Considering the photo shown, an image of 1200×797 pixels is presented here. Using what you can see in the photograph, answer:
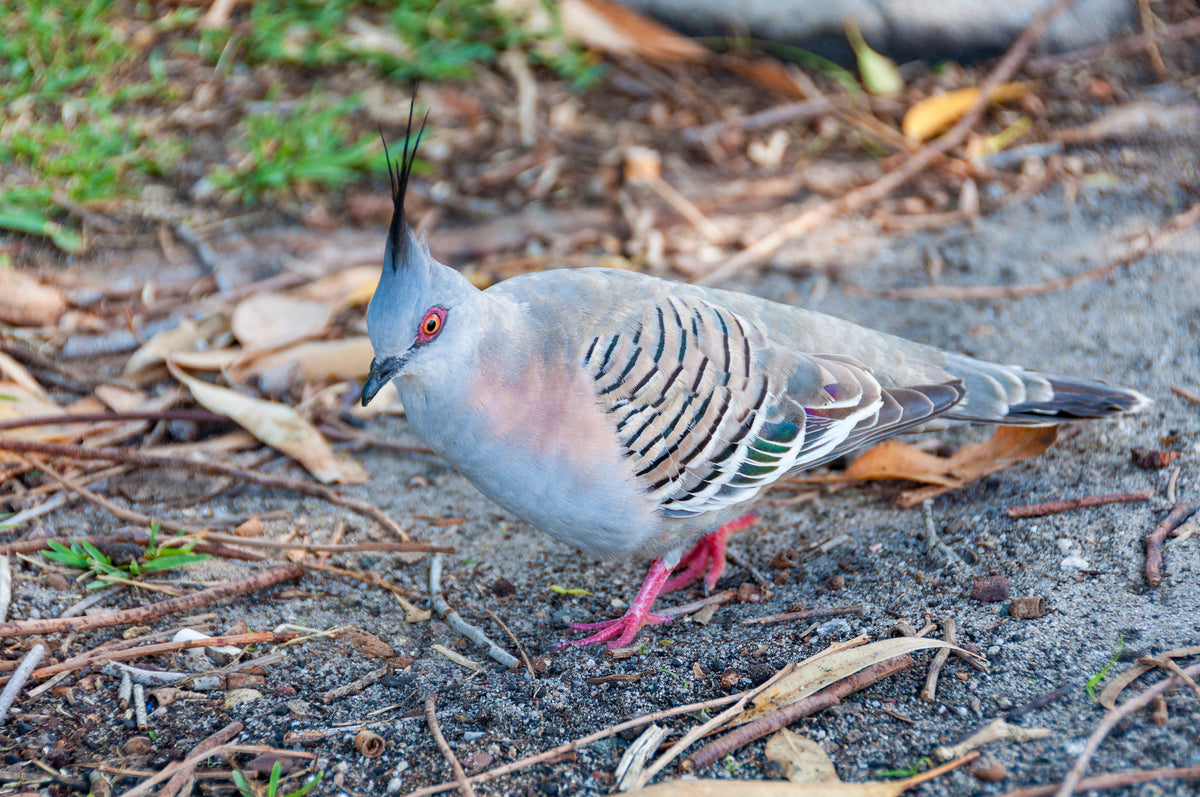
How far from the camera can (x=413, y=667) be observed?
2.83 m

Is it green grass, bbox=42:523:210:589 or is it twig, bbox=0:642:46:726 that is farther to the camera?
green grass, bbox=42:523:210:589

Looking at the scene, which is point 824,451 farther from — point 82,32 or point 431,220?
point 82,32

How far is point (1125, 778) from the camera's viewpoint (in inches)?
81.7

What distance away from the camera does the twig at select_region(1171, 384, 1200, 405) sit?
11.6 feet

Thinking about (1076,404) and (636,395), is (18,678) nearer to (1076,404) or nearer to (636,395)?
(636,395)

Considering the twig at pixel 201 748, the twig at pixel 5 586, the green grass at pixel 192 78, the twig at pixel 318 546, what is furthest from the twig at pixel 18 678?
the green grass at pixel 192 78

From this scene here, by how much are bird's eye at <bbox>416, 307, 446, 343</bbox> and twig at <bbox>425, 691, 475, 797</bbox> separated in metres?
1.04

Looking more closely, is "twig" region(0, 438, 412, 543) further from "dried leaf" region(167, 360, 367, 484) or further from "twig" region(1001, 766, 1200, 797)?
"twig" region(1001, 766, 1200, 797)

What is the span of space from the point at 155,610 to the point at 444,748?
3.45 ft

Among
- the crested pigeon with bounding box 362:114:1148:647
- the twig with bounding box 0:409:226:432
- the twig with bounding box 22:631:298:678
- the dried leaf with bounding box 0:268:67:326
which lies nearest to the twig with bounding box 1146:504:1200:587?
the crested pigeon with bounding box 362:114:1148:647

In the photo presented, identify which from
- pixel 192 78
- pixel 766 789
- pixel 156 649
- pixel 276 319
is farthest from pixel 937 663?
pixel 192 78

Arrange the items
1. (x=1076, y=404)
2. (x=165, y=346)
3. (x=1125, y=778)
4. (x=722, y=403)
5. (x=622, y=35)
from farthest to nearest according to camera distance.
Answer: (x=622, y=35) → (x=165, y=346) → (x=1076, y=404) → (x=722, y=403) → (x=1125, y=778)

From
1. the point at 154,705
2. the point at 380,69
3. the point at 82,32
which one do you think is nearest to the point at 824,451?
the point at 154,705

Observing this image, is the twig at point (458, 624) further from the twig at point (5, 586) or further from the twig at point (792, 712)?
the twig at point (5, 586)
